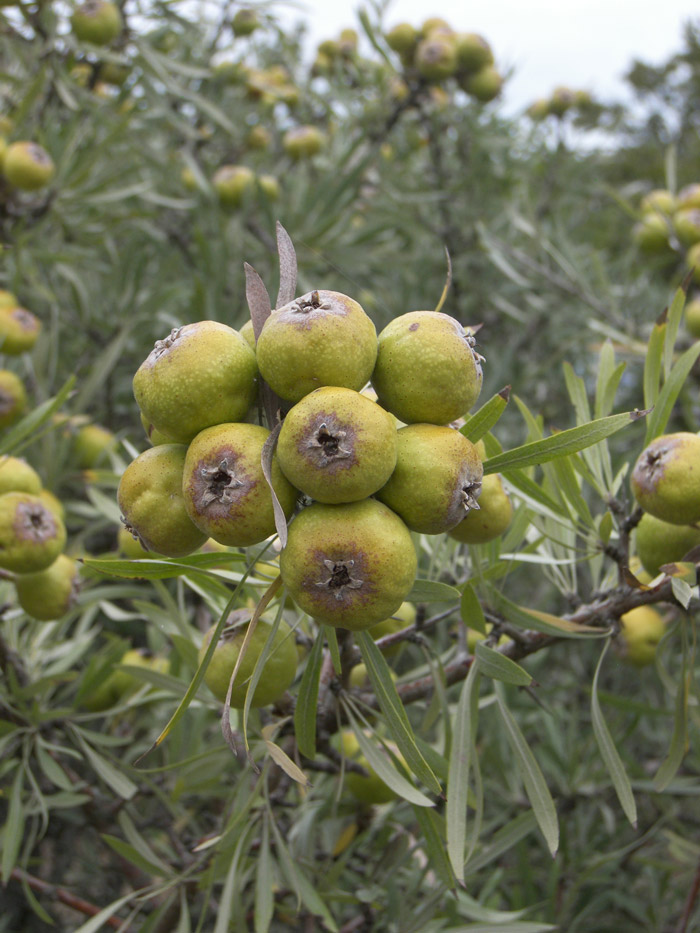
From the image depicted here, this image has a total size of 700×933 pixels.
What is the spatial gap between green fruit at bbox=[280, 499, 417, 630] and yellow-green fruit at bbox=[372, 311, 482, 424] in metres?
0.12

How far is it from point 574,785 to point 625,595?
34.7 inches

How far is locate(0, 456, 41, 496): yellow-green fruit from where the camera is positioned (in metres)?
1.26

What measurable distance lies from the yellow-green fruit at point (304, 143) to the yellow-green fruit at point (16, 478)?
1890 mm

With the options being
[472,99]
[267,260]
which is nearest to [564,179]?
[472,99]

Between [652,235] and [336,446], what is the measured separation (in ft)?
7.23

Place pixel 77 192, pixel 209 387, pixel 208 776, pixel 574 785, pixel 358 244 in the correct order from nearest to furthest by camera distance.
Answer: pixel 209 387, pixel 208 776, pixel 574 785, pixel 77 192, pixel 358 244

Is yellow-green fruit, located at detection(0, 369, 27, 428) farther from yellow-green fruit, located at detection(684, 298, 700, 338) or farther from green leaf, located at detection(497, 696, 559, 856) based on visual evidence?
yellow-green fruit, located at detection(684, 298, 700, 338)

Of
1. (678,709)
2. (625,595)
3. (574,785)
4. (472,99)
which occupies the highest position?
(472,99)

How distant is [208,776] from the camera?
1218mm

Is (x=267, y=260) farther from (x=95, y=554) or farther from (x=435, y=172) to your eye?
(x=95, y=554)

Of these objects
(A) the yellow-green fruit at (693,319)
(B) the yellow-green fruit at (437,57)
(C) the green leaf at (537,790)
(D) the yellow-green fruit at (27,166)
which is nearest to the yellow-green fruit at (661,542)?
(C) the green leaf at (537,790)

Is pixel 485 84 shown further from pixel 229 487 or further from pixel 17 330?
pixel 229 487

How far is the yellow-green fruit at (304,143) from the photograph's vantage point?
110 inches

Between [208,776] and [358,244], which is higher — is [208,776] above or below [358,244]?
below
